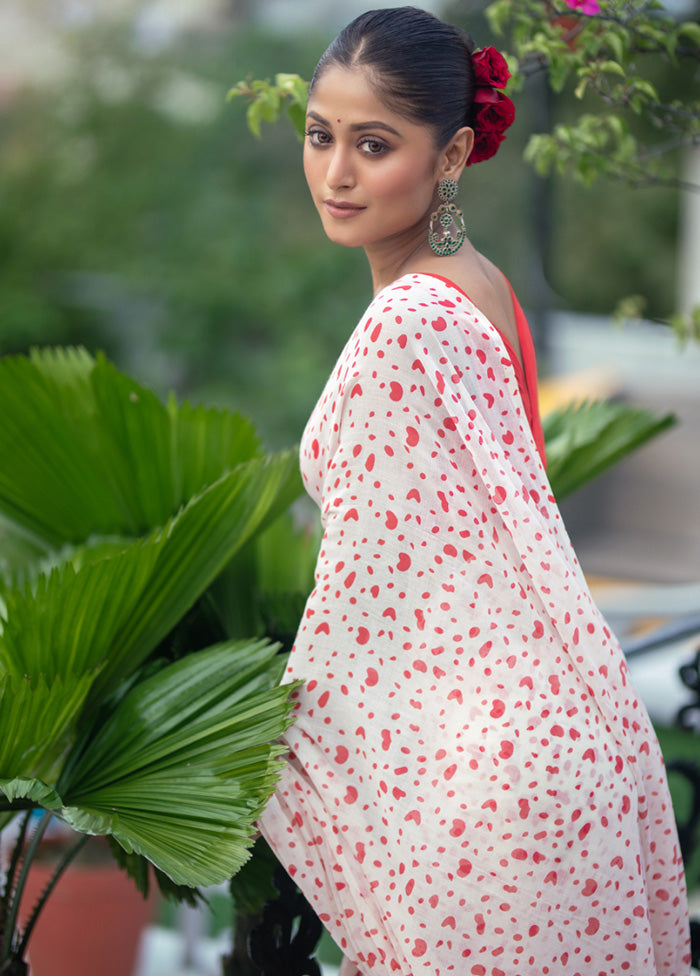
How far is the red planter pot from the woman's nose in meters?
1.58

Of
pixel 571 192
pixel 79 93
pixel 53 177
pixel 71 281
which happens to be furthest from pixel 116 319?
pixel 571 192

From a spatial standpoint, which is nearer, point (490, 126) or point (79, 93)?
point (490, 126)

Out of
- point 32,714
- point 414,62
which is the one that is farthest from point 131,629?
point 414,62

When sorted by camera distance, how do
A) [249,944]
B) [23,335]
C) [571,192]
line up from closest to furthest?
[249,944]
[23,335]
[571,192]

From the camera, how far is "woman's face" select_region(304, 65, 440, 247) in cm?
114

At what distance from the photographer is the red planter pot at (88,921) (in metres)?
2.23

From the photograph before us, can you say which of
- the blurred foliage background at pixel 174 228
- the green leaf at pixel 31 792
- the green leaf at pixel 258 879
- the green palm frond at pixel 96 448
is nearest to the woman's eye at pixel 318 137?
the green palm frond at pixel 96 448

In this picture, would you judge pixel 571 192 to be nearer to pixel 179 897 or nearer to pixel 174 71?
pixel 174 71

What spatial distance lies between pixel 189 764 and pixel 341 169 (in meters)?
0.66

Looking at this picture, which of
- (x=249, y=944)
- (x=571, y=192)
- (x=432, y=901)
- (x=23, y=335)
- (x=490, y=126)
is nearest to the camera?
(x=432, y=901)

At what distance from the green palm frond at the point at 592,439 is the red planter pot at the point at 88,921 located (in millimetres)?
1225

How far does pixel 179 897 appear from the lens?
1395 mm

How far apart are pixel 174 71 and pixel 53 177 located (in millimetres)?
1327

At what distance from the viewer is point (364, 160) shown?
1.15 m
